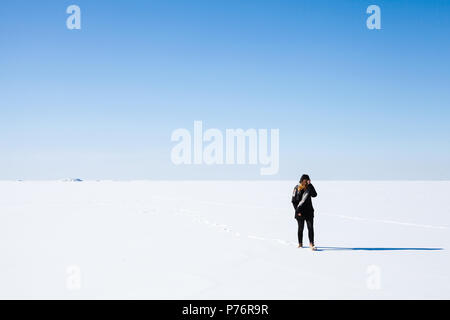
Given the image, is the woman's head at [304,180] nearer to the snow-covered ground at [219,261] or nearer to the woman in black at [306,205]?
the woman in black at [306,205]

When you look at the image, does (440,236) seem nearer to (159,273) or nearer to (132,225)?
(159,273)

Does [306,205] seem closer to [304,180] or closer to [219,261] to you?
[304,180]

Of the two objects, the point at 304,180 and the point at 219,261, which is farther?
the point at 304,180

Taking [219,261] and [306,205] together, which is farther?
[306,205]

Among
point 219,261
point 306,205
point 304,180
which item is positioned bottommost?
point 219,261

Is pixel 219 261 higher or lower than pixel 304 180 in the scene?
lower

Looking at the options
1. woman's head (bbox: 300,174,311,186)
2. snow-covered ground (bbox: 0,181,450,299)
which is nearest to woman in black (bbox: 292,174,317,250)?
woman's head (bbox: 300,174,311,186)

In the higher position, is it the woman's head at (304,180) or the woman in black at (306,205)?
the woman's head at (304,180)

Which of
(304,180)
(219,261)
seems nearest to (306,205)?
(304,180)

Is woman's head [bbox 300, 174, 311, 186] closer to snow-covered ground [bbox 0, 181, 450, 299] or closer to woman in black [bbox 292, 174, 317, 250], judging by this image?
woman in black [bbox 292, 174, 317, 250]

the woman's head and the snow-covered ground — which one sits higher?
the woman's head

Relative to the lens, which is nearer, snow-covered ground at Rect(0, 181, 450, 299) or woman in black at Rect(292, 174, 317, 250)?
snow-covered ground at Rect(0, 181, 450, 299)

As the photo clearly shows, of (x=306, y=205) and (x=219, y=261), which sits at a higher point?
(x=306, y=205)

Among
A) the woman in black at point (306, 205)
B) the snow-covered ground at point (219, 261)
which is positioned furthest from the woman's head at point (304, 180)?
the snow-covered ground at point (219, 261)
